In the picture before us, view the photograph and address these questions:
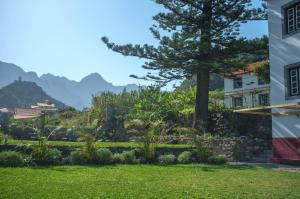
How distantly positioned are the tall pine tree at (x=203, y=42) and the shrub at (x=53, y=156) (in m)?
10.0

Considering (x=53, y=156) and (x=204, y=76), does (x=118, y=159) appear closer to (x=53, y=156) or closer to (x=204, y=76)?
(x=53, y=156)

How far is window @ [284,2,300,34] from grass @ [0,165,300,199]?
7298 millimetres

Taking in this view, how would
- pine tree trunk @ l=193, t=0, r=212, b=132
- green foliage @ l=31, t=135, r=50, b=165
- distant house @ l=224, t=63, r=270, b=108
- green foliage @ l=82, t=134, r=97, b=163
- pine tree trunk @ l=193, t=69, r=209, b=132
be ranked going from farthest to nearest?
distant house @ l=224, t=63, r=270, b=108 → pine tree trunk @ l=193, t=69, r=209, b=132 → pine tree trunk @ l=193, t=0, r=212, b=132 → green foliage @ l=82, t=134, r=97, b=163 → green foliage @ l=31, t=135, r=50, b=165

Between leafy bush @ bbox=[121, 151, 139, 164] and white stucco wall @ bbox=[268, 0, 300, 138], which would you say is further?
white stucco wall @ bbox=[268, 0, 300, 138]

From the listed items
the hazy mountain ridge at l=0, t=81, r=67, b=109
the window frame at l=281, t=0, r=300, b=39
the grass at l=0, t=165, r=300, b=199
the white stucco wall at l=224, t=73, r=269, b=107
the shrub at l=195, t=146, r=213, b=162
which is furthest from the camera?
the hazy mountain ridge at l=0, t=81, r=67, b=109

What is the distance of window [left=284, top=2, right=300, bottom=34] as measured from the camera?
16375 millimetres

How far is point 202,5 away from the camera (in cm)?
2241

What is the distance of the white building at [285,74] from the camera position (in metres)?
16.1

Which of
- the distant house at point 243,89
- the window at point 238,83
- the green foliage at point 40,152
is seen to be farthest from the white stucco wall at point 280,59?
the window at point 238,83

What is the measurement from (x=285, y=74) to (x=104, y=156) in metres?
8.48

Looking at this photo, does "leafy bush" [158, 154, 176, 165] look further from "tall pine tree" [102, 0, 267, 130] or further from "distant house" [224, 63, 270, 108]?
"distant house" [224, 63, 270, 108]

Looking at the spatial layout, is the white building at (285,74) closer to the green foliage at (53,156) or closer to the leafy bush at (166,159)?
the leafy bush at (166,159)

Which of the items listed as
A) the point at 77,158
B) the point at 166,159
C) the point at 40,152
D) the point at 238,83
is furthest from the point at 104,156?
the point at 238,83

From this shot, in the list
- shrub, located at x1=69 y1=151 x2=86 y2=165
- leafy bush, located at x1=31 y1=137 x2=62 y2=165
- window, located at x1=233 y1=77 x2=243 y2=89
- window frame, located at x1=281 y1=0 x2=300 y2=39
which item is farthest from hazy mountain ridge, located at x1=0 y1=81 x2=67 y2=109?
leafy bush, located at x1=31 y1=137 x2=62 y2=165
